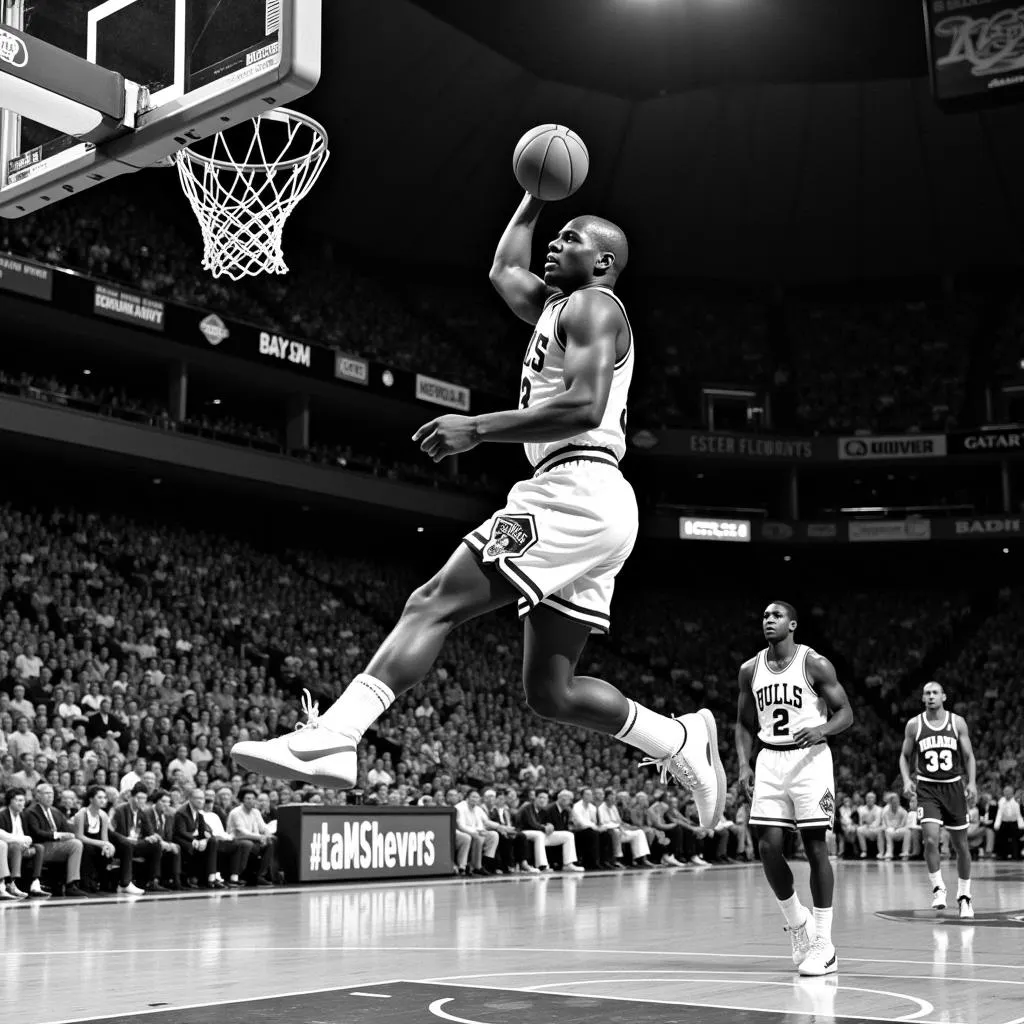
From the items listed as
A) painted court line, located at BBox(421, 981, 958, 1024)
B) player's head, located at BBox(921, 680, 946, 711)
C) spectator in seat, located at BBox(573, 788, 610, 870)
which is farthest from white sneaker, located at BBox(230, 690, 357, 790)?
spectator in seat, located at BBox(573, 788, 610, 870)

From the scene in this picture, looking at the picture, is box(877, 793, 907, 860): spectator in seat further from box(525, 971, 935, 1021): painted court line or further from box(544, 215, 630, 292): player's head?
box(544, 215, 630, 292): player's head

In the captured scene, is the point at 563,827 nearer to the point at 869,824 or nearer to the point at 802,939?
the point at 869,824

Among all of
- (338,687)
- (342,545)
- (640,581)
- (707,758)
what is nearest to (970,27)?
(707,758)

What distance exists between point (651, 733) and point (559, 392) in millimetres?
1345

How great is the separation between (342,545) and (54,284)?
436 inches

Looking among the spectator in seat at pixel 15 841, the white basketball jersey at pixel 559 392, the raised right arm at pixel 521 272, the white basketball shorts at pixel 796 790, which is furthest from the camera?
the spectator in seat at pixel 15 841

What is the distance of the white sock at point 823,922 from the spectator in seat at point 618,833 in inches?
558

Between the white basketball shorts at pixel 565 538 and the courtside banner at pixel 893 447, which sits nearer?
the white basketball shorts at pixel 565 538

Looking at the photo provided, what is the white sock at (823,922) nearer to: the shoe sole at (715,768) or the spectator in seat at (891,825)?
the shoe sole at (715,768)

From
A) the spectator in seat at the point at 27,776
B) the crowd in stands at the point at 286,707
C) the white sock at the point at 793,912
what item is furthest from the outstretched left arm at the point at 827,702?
the spectator in seat at the point at 27,776

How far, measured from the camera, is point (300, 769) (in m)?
4.14

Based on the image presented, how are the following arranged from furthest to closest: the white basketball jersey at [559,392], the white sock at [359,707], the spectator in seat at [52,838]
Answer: the spectator in seat at [52,838]
the white basketball jersey at [559,392]
the white sock at [359,707]

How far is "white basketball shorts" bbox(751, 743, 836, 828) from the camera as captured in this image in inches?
351

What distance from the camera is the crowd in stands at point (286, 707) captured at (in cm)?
1647
